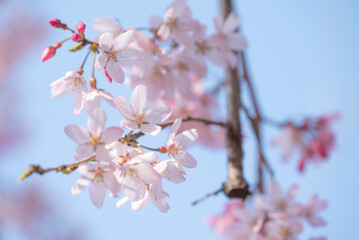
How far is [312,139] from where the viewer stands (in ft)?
7.30

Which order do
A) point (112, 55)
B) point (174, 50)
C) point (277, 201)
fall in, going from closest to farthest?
point (112, 55)
point (174, 50)
point (277, 201)

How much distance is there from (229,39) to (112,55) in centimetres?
67

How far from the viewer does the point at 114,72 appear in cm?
86

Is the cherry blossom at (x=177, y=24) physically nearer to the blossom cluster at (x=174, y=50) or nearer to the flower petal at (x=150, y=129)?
the blossom cluster at (x=174, y=50)

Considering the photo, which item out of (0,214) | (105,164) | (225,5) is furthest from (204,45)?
(0,214)

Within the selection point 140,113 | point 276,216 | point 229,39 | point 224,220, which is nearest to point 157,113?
point 140,113


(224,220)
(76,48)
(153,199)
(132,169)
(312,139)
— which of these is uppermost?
(76,48)

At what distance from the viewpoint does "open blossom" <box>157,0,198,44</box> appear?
1187 millimetres

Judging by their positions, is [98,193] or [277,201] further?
[277,201]

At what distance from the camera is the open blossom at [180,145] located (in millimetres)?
796

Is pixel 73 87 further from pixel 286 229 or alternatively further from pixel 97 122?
pixel 286 229

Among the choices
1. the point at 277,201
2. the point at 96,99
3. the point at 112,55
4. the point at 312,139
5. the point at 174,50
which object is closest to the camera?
the point at 96,99

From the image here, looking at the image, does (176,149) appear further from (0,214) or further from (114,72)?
(0,214)

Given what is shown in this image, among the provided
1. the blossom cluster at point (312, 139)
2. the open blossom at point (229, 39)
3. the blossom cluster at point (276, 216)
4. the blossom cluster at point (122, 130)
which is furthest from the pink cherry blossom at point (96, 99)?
the blossom cluster at point (312, 139)
